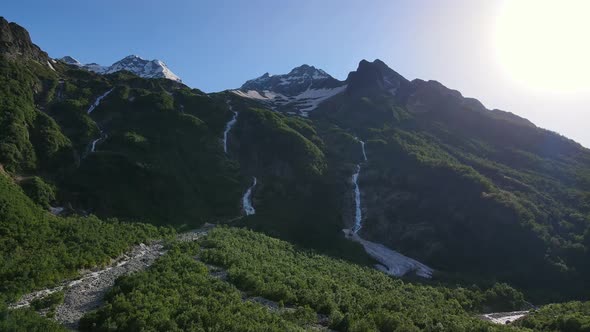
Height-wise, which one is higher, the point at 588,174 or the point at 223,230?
the point at 588,174

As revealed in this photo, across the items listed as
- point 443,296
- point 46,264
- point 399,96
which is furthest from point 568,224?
point 399,96

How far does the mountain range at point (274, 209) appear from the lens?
38000 mm

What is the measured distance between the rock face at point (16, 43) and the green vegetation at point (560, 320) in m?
125

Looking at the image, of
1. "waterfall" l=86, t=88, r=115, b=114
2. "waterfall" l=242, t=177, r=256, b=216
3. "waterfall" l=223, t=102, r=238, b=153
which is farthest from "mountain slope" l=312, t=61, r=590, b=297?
"waterfall" l=86, t=88, r=115, b=114

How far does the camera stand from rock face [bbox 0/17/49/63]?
110 m

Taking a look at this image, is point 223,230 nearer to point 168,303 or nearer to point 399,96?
point 168,303

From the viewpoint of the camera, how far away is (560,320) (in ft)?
133

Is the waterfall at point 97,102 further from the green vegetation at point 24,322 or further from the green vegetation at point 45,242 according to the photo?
the green vegetation at point 24,322

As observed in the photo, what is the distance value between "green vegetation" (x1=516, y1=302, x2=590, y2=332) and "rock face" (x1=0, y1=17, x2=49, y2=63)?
125m

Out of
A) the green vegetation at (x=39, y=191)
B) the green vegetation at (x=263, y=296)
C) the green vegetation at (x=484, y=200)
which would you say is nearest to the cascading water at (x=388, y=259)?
the green vegetation at (x=484, y=200)

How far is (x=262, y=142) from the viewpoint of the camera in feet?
373

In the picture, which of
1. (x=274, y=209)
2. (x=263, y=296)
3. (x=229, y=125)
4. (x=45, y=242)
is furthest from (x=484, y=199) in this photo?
(x=45, y=242)

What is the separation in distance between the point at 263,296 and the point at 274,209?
4961 cm

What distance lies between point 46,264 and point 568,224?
90230 millimetres
